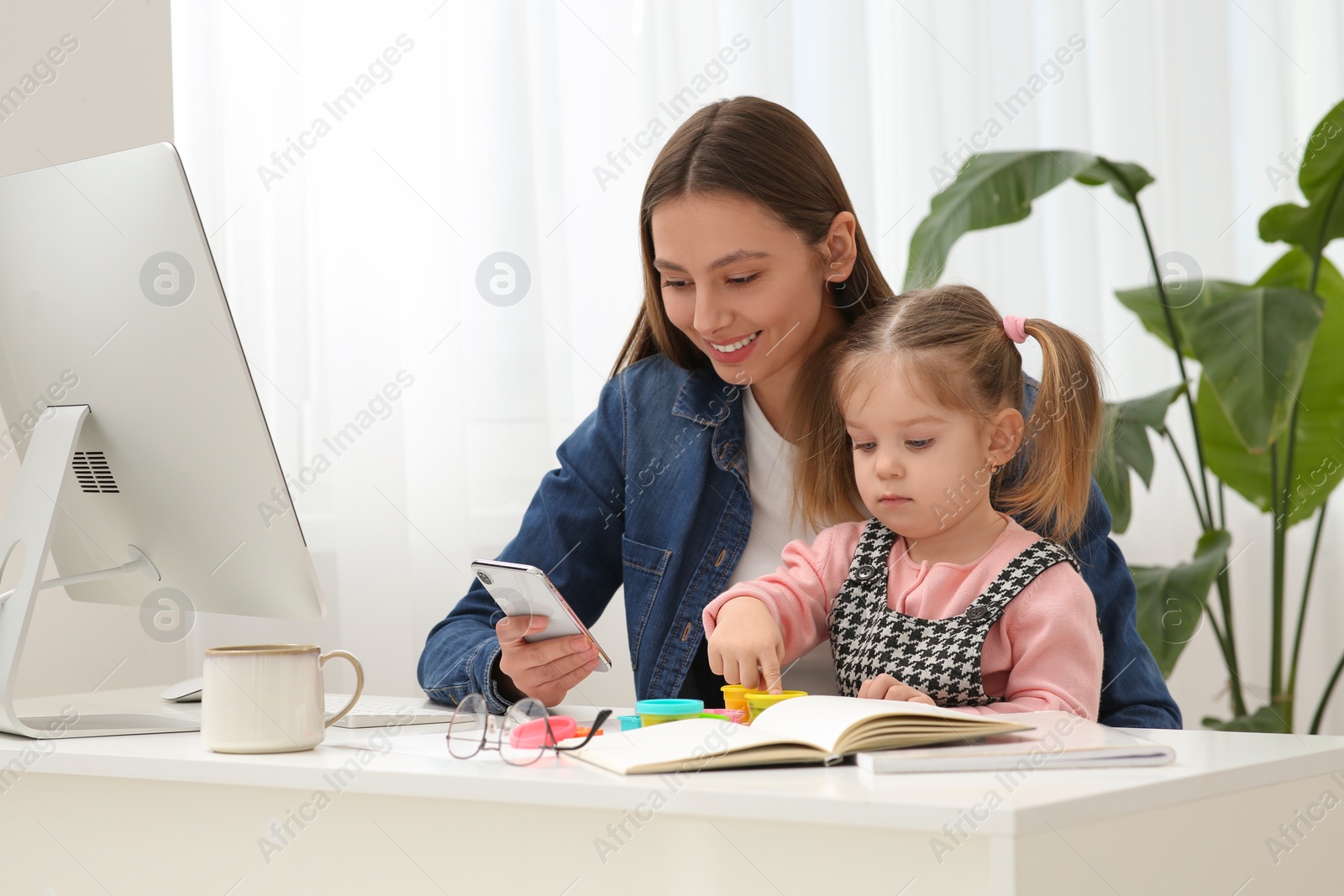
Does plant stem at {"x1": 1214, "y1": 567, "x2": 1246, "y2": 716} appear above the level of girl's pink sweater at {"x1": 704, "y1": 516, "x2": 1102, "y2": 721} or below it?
below

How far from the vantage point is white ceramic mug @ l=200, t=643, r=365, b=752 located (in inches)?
35.8

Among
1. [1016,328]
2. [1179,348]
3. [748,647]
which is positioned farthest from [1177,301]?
[748,647]

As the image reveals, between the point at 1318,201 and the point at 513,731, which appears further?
the point at 1318,201

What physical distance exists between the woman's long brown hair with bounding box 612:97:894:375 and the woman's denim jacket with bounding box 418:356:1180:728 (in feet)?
0.40

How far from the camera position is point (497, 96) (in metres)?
2.21

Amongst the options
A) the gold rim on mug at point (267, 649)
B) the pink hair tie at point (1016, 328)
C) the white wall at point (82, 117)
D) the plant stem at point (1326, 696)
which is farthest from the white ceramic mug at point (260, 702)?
the plant stem at point (1326, 696)

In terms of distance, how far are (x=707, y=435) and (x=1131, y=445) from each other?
2.72ft

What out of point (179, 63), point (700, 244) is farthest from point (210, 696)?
point (179, 63)

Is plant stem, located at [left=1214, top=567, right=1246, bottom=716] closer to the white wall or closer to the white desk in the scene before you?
the white desk

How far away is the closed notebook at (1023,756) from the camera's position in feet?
2.45

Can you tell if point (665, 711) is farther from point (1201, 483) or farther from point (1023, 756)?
point (1201, 483)

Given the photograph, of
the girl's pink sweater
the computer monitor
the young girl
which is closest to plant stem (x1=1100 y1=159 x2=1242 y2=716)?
the young girl

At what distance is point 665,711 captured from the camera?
3.32 ft

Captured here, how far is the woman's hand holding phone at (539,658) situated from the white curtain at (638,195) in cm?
104
